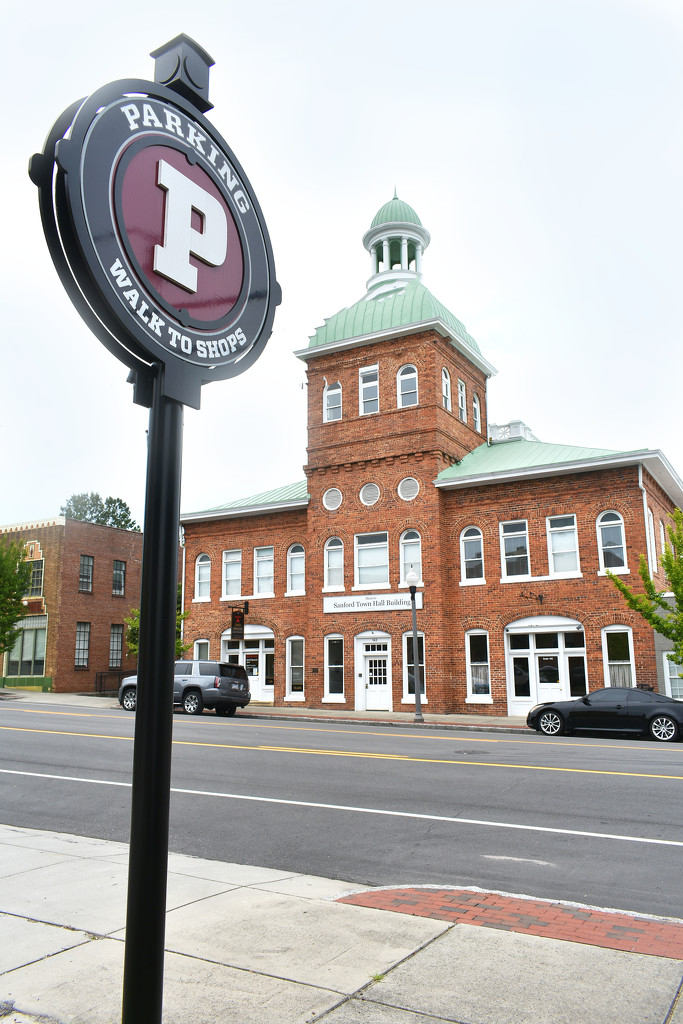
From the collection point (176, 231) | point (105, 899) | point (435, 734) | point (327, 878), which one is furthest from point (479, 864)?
point (435, 734)

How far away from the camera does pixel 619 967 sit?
4277 mm

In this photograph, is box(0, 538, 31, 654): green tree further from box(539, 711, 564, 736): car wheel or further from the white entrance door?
box(539, 711, 564, 736): car wheel

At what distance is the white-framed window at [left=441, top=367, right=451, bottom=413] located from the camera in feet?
97.0

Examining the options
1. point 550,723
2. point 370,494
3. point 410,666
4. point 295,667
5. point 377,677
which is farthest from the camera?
point 295,667

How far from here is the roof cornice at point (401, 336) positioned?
2902 centimetres

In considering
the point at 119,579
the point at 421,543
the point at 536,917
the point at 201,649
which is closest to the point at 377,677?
the point at 421,543

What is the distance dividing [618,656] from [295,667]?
39.5 feet

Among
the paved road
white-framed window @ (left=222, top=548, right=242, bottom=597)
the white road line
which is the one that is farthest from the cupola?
the white road line

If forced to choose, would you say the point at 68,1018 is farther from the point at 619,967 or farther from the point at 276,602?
the point at 276,602

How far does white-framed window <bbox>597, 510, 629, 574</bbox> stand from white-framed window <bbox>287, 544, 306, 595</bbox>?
37.5 ft

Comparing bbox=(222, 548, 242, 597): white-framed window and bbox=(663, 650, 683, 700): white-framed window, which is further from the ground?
bbox=(222, 548, 242, 597): white-framed window

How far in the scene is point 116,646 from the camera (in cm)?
4231

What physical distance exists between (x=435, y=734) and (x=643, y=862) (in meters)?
12.0

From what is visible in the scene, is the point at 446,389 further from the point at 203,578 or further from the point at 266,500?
the point at 203,578
